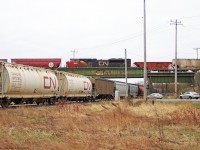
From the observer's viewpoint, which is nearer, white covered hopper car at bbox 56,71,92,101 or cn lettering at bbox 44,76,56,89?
cn lettering at bbox 44,76,56,89

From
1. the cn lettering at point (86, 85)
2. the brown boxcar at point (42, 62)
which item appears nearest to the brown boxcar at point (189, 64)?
the brown boxcar at point (42, 62)

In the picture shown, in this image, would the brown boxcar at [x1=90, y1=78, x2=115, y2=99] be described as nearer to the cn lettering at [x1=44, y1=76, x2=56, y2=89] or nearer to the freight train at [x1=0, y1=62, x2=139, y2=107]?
the freight train at [x1=0, y1=62, x2=139, y2=107]

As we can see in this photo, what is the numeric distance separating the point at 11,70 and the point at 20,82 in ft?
4.46

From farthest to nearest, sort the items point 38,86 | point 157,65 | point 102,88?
1. point 157,65
2. point 102,88
3. point 38,86

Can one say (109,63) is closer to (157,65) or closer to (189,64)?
(157,65)

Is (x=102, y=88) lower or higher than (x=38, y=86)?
lower

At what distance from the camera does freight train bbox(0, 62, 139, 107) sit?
2683 cm

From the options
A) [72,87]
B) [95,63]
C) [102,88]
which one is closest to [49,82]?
[72,87]

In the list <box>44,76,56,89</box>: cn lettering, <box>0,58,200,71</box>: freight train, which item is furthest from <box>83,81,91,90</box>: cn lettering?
<box>0,58,200,71</box>: freight train

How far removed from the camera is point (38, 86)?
106 feet

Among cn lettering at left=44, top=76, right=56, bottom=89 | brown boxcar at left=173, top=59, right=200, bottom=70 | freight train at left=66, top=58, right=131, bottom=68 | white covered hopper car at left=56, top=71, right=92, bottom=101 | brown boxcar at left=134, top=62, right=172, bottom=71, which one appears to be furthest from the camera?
freight train at left=66, top=58, right=131, bottom=68

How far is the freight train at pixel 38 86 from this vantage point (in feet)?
88.0

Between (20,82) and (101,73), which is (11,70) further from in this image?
(101,73)

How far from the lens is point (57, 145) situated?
10680 millimetres
